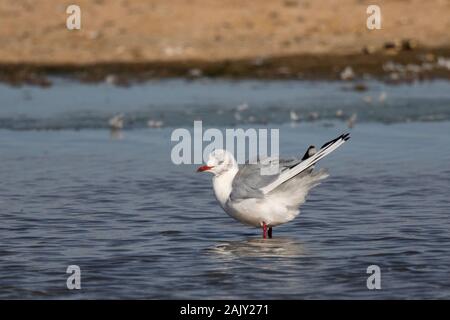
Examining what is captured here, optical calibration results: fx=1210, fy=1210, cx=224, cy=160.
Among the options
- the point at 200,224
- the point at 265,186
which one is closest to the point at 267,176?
the point at 265,186

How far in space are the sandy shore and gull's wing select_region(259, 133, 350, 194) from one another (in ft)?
43.1

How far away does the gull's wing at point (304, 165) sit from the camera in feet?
36.1

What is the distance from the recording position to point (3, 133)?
1797 cm

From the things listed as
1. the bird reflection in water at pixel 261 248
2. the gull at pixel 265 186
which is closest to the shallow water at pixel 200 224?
the bird reflection in water at pixel 261 248

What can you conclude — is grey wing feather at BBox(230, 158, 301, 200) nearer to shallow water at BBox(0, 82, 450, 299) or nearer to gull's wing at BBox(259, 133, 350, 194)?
gull's wing at BBox(259, 133, 350, 194)

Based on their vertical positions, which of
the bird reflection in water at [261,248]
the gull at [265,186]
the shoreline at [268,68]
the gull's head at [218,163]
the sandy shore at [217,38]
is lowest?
the bird reflection in water at [261,248]

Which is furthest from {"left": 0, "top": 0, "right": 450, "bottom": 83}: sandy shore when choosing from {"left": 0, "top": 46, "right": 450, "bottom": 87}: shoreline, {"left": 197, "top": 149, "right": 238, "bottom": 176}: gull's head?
{"left": 197, "top": 149, "right": 238, "bottom": 176}: gull's head

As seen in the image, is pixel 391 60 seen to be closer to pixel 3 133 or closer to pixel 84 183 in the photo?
pixel 3 133

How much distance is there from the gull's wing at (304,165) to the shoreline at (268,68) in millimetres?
12573

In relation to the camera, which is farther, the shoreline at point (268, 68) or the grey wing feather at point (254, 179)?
the shoreline at point (268, 68)

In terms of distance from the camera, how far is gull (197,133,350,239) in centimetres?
1118

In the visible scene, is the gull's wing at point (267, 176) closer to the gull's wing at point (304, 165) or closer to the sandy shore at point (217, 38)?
the gull's wing at point (304, 165)

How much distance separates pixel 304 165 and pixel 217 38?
16362 millimetres

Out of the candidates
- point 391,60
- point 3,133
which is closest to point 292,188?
point 3,133
